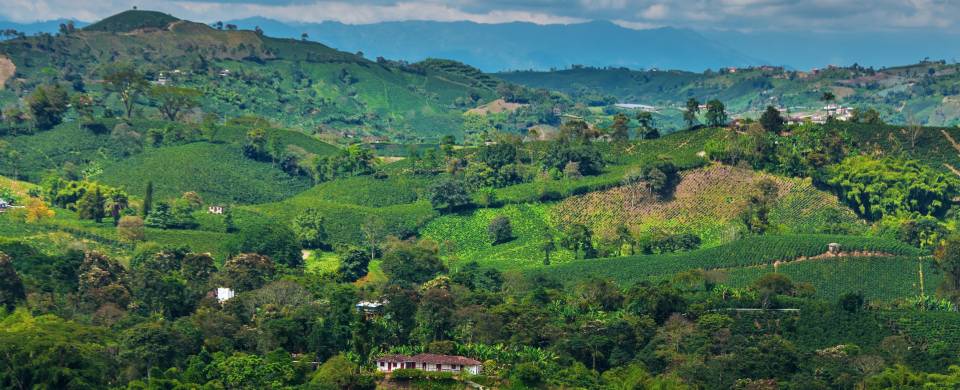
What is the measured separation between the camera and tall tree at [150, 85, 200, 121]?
13438 centimetres

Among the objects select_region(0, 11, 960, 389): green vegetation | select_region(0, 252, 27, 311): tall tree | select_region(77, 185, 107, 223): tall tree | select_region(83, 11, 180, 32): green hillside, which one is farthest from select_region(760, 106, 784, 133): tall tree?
select_region(83, 11, 180, 32): green hillside

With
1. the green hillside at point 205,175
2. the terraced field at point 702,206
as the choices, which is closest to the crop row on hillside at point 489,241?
the terraced field at point 702,206

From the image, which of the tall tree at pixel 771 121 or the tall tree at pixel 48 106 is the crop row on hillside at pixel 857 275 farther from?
the tall tree at pixel 48 106

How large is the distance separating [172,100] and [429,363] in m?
79.5

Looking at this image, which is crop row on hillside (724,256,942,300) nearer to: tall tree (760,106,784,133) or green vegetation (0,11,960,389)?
green vegetation (0,11,960,389)

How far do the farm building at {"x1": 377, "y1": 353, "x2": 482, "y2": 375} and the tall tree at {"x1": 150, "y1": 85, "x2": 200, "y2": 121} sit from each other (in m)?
76.9

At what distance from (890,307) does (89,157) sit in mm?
73010

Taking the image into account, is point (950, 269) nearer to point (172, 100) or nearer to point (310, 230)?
point (310, 230)

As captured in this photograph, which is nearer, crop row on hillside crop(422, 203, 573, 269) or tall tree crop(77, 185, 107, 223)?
crop row on hillside crop(422, 203, 573, 269)

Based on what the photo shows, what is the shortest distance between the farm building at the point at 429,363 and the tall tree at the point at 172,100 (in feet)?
252

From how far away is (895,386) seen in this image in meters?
59.2

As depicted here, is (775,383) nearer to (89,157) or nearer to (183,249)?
(183,249)

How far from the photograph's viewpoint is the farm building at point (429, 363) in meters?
62.8

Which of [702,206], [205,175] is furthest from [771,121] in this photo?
[205,175]
